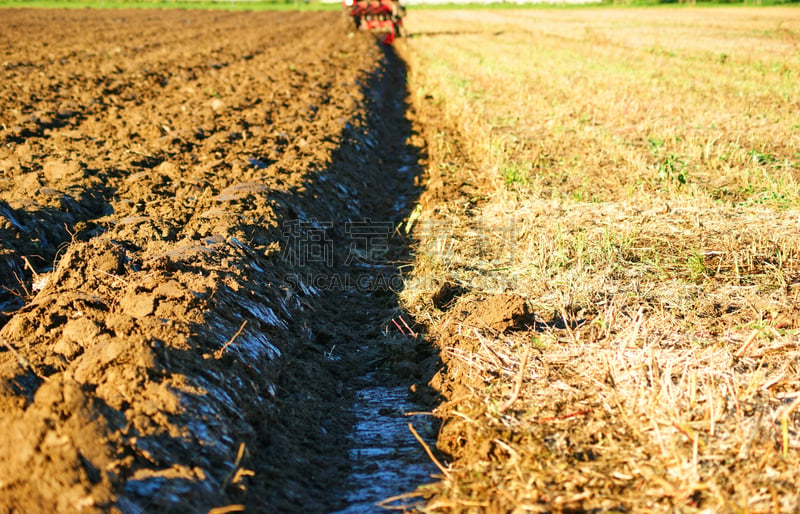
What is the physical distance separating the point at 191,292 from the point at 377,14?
66.7ft

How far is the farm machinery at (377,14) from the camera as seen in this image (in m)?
21.9

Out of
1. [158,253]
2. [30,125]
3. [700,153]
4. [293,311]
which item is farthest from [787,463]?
[30,125]

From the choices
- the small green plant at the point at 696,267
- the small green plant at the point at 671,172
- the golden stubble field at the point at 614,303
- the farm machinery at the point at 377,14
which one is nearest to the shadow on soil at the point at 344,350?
the golden stubble field at the point at 614,303

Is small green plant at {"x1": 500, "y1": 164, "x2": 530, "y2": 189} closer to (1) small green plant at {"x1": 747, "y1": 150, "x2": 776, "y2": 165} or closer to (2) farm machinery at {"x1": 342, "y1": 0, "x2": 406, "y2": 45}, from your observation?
(1) small green plant at {"x1": 747, "y1": 150, "x2": 776, "y2": 165}

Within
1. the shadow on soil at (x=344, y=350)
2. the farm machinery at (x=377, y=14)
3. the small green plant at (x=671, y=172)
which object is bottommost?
the shadow on soil at (x=344, y=350)

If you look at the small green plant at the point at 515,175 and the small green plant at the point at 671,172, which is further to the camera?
the small green plant at the point at 515,175

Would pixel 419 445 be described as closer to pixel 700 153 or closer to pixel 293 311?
pixel 293 311

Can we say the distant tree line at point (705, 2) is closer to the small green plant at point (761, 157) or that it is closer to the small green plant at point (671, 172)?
the small green plant at point (761, 157)

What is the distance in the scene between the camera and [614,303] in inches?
171

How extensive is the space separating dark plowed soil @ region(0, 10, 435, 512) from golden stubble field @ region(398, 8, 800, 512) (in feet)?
→ 1.87

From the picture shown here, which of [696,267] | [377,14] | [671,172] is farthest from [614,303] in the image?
[377,14]

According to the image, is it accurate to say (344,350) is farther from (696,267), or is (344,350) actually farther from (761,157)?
(761,157)

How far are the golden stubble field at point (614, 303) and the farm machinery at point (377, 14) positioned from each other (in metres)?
12.5

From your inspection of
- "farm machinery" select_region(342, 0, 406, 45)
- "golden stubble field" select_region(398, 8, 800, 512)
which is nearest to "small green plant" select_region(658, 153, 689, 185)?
"golden stubble field" select_region(398, 8, 800, 512)
